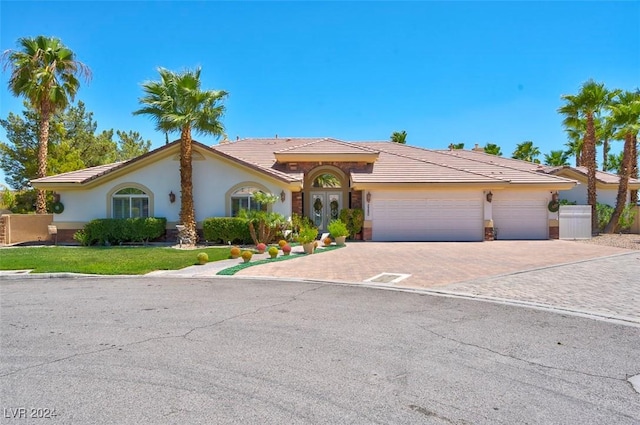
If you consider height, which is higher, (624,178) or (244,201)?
(624,178)

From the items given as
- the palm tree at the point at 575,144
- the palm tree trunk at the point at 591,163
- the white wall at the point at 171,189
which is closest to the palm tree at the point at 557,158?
the palm tree at the point at 575,144

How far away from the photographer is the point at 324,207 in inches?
965

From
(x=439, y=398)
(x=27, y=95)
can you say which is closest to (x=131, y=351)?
(x=439, y=398)

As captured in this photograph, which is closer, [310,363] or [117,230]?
[310,363]

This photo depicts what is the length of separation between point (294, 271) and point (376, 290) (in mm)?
3372

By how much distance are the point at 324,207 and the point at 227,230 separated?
695 cm

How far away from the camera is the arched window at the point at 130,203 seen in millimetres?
20922

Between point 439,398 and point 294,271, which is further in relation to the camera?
point 294,271

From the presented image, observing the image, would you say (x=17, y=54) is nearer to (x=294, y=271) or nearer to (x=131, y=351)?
(x=294, y=271)

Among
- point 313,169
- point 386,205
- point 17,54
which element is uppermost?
point 17,54

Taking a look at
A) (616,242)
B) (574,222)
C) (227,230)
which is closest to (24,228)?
(227,230)

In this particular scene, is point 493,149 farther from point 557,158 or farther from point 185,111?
point 185,111

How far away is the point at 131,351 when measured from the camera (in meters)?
5.17

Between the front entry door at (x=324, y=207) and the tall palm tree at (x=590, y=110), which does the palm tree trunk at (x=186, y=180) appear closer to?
the front entry door at (x=324, y=207)
